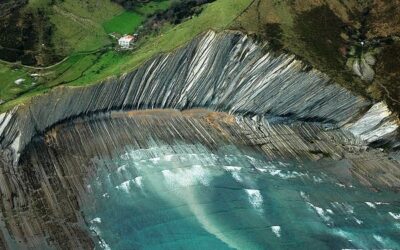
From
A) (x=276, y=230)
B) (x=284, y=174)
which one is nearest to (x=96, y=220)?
(x=276, y=230)

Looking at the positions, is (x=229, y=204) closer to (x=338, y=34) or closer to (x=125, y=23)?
(x=338, y=34)

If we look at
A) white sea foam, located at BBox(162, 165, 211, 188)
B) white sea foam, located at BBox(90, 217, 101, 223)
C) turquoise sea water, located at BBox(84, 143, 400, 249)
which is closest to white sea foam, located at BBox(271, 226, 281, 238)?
turquoise sea water, located at BBox(84, 143, 400, 249)

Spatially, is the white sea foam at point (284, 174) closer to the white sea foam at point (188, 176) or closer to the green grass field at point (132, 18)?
the white sea foam at point (188, 176)

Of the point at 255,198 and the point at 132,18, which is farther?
the point at 132,18

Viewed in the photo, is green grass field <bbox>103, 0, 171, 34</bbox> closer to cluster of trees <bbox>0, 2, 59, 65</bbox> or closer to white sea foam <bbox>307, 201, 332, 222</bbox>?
cluster of trees <bbox>0, 2, 59, 65</bbox>

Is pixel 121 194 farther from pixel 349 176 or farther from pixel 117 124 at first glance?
pixel 349 176

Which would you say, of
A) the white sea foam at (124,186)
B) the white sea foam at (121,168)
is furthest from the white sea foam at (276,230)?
the white sea foam at (121,168)

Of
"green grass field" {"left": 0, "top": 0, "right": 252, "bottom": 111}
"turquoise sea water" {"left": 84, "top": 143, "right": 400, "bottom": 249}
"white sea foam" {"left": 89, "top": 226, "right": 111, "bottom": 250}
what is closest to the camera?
"white sea foam" {"left": 89, "top": 226, "right": 111, "bottom": 250}
